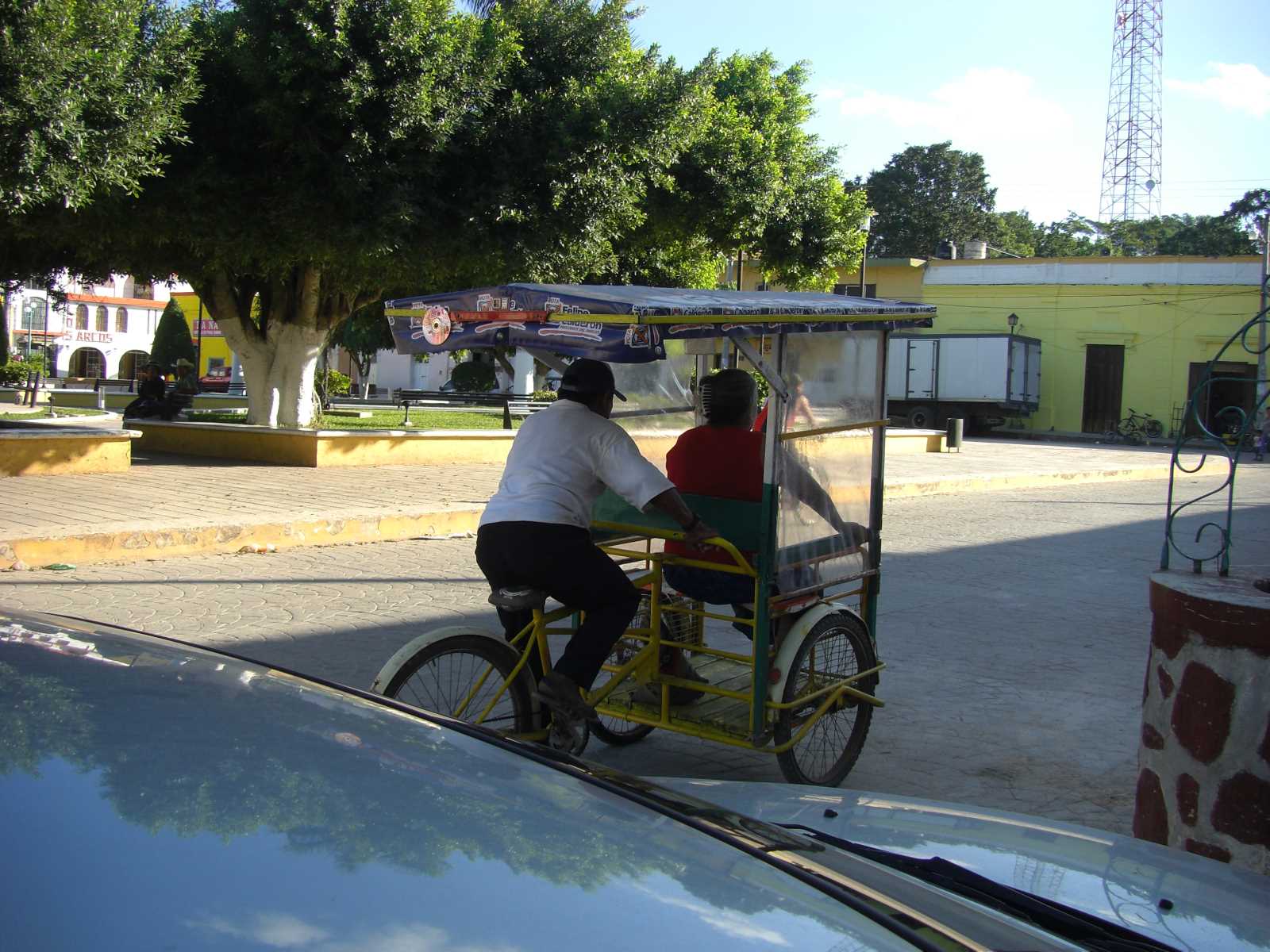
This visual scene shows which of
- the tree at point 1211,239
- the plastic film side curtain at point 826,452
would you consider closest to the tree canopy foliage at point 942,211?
the tree at point 1211,239

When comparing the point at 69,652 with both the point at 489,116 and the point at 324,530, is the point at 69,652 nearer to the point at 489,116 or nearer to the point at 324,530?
the point at 324,530

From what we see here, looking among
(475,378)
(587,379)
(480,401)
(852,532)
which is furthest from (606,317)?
(475,378)

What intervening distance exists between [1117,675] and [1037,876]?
482cm

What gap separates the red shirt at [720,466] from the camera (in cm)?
474

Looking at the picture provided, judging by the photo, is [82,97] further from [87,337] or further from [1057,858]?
[87,337]

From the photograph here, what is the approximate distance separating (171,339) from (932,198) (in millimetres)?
41592

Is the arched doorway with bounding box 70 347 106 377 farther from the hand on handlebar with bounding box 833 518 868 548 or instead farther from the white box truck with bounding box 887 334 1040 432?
the hand on handlebar with bounding box 833 518 868 548

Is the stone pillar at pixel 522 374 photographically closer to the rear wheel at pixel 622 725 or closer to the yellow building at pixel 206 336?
the yellow building at pixel 206 336

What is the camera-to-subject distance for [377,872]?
1.30m

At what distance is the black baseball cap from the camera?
4316 millimetres

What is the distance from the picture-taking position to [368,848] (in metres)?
1.36

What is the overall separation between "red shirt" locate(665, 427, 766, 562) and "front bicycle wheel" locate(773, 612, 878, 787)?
0.56 meters

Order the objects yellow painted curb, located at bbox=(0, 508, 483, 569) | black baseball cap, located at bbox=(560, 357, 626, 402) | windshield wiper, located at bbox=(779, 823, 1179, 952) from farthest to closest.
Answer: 1. yellow painted curb, located at bbox=(0, 508, 483, 569)
2. black baseball cap, located at bbox=(560, 357, 626, 402)
3. windshield wiper, located at bbox=(779, 823, 1179, 952)

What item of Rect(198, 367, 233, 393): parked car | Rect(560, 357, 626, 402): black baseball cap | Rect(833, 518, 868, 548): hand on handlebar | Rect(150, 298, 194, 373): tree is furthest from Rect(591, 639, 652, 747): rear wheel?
Rect(150, 298, 194, 373): tree
